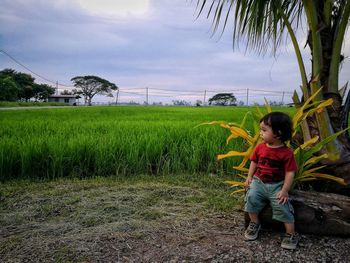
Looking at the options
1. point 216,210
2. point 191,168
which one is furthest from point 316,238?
point 191,168

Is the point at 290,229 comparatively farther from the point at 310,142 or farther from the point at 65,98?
the point at 65,98

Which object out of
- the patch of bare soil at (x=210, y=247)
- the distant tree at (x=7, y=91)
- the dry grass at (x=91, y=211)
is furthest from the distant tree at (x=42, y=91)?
the patch of bare soil at (x=210, y=247)

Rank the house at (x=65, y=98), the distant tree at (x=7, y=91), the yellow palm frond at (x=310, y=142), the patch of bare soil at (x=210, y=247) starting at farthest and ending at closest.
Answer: the house at (x=65, y=98) < the distant tree at (x=7, y=91) < the yellow palm frond at (x=310, y=142) < the patch of bare soil at (x=210, y=247)

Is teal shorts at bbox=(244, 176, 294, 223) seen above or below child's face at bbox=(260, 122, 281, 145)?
below

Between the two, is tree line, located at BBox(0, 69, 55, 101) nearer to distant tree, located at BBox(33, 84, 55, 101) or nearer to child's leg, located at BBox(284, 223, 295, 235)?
distant tree, located at BBox(33, 84, 55, 101)

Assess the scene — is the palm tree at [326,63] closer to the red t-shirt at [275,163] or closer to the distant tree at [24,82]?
the red t-shirt at [275,163]

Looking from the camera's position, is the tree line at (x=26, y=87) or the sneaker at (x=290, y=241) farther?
the tree line at (x=26, y=87)

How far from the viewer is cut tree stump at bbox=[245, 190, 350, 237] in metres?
1.94

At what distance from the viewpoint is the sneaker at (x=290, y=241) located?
1789 millimetres

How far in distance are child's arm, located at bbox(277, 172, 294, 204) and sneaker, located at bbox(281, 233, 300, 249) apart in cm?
20

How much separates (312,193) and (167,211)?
3.32ft

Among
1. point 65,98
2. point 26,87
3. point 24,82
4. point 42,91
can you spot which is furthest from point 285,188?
point 65,98

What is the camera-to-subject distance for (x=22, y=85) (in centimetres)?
4616

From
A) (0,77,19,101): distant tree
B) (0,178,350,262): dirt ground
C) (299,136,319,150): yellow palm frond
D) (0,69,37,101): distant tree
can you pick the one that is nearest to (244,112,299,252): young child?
(0,178,350,262): dirt ground
